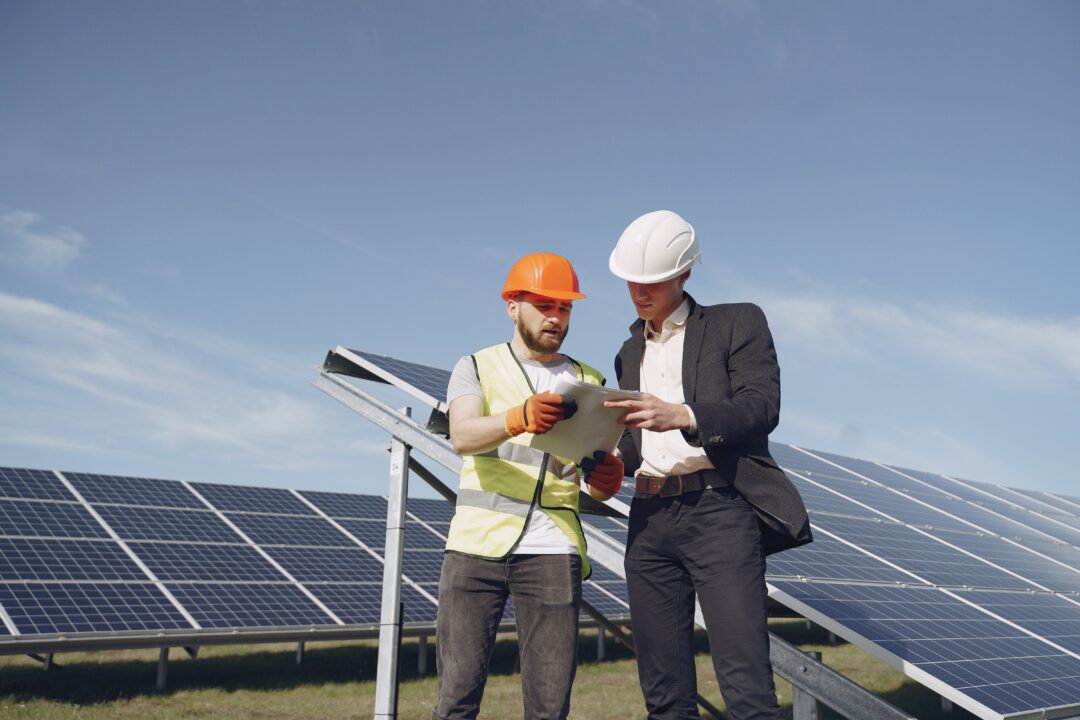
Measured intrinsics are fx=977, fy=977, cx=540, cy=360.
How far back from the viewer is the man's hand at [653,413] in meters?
3.07

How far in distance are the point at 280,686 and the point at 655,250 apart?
9224 millimetres

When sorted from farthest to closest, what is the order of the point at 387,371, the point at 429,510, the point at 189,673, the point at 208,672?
1. the point at 429,510
2. the point at 208,672
3. the point at 189,673
4. the point at 387,371

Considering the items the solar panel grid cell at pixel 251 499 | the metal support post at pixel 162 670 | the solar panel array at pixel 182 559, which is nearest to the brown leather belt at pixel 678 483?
the solar panel array at pixel 182 559

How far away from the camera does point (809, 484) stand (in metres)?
9.49

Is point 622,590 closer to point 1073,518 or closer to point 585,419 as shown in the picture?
point 1073,518

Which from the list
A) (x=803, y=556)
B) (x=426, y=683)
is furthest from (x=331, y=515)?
(x=803, y=556)

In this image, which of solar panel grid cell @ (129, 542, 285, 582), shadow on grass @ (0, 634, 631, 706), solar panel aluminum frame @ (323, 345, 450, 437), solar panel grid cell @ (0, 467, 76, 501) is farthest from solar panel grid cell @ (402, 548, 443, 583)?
solar panel aluminum frame @ (323, 345, 450, 437)

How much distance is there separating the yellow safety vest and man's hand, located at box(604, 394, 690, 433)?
383mm

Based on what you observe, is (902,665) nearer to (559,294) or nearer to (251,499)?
(559,294)

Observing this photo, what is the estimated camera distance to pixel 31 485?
473 inches

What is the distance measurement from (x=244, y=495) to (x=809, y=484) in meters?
8.28

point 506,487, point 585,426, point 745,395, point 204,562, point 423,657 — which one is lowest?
point 423,657

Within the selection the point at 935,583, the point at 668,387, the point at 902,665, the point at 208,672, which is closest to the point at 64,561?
the point at 208,672

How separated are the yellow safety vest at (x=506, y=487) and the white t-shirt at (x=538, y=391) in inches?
1.0
